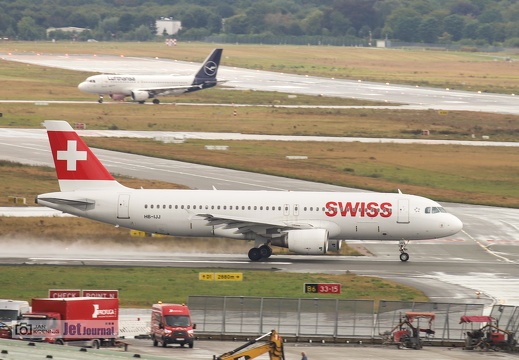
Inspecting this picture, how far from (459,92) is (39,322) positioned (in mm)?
163535

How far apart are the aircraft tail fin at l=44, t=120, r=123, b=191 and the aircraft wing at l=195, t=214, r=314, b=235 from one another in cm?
694

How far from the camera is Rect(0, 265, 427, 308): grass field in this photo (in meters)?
55.7

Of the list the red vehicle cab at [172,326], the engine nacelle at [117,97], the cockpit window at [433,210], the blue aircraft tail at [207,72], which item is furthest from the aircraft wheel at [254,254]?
the blue aircraft tail at [207,72]

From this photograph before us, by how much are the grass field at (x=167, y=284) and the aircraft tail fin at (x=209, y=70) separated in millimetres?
110804

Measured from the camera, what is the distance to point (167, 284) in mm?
58094

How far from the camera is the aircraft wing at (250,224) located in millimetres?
65938

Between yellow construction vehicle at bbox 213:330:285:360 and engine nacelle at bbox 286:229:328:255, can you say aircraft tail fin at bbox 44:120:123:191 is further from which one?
yellow construction vehicle at bbox 213:330:285:360

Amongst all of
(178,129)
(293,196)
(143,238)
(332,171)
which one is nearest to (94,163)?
(143,238)

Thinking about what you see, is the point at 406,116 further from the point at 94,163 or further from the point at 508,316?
the point at 508,316

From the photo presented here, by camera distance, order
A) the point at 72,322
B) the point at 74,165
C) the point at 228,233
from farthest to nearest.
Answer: the point at 74,165 < the point at 228,233 < the point at 72,322

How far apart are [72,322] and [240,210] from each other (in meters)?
25.8

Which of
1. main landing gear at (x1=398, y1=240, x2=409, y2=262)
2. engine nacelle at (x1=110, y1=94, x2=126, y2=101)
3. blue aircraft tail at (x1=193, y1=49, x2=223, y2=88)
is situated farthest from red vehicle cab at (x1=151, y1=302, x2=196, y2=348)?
blue aircraft tail at (x1=193, y1=49, x2=223, y2=88)

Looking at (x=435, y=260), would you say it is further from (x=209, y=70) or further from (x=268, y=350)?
(x=209, y=70)

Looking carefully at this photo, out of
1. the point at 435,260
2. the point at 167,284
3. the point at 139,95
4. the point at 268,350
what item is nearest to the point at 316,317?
the point at 268,350
